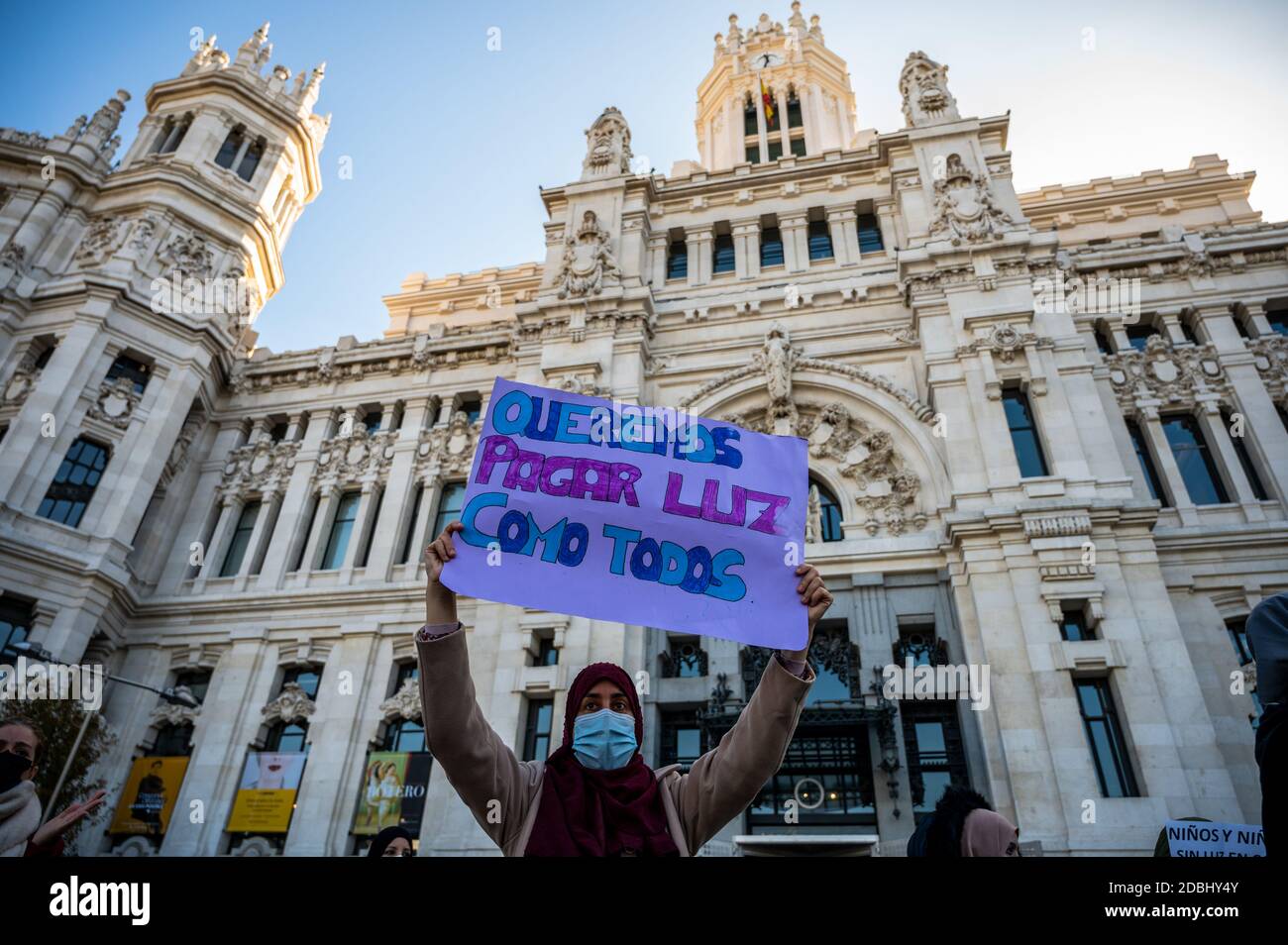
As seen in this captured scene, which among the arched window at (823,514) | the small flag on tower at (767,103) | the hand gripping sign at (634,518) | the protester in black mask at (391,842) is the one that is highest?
the small flag on tower at (767,103)

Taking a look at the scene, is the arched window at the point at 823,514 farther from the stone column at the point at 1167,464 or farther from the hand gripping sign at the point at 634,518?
the hand gripping sign at the point at 634,518

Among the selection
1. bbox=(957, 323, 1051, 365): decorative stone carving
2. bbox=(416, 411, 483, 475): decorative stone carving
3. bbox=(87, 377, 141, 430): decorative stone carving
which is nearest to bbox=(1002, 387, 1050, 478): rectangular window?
bbox=(957, 323, 1051, 365): decorative stone carving

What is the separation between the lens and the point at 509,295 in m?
36.4

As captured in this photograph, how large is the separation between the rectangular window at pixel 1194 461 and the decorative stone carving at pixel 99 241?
32.9 meters

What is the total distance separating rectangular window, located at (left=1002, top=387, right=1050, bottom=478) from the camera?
717 inches

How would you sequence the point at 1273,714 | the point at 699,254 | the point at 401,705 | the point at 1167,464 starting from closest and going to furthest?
the point at 1273,714
the point at 1167,464
the point at 401,705
the point at 699,254

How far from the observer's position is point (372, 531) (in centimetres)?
2373

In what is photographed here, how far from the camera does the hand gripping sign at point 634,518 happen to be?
4062mm

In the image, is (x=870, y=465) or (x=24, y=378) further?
(x=24, y=378)

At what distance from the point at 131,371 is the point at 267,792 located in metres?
14.6

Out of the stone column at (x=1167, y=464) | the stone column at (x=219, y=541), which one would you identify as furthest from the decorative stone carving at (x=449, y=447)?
the stone column at (x=1167, y=464)

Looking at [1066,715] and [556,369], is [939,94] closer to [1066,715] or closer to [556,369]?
[556,369]

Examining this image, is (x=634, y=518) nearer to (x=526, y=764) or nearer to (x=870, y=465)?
(x=526, y=764)

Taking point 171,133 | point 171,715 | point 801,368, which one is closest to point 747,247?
point 801,368
